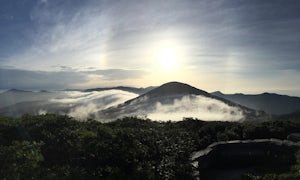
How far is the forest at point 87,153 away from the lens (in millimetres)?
12078

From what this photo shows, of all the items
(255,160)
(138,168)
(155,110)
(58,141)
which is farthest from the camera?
(155,110)

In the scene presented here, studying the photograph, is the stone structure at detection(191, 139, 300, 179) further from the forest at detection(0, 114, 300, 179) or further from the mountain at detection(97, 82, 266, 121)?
the mountain at detection(97, 82, 266, 121)

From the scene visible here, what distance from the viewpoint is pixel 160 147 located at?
709 inches

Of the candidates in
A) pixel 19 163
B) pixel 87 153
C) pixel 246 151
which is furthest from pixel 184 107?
pixel 19 163

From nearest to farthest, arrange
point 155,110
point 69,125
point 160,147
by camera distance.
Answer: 1. point 160,147
2. point 69,125
3. point 155,110

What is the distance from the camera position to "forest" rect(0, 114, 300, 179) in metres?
12.1

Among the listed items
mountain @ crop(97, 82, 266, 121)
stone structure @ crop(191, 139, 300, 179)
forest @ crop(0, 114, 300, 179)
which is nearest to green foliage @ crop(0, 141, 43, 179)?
forest @ crop(0, 114, 300, 179)

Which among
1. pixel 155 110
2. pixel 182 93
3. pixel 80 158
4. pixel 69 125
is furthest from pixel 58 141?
pixel 182 93

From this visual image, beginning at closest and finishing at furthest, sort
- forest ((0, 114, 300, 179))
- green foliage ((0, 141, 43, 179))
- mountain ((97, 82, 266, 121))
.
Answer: green foliage ((0, 141, 43, 179)) < forest ((0, 114, 300, 179)) < mountain ((97, 82, 266, 121))

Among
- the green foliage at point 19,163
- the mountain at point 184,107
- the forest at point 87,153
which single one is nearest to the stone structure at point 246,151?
the forest at point 87,153

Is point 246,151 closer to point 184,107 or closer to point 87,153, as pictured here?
point 87,153

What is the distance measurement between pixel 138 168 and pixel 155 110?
140623 millimetres

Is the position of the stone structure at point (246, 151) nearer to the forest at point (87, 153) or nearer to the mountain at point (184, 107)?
the forest at point (87, 153)

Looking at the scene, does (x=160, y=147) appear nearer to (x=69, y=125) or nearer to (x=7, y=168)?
(x=69, y=125)
